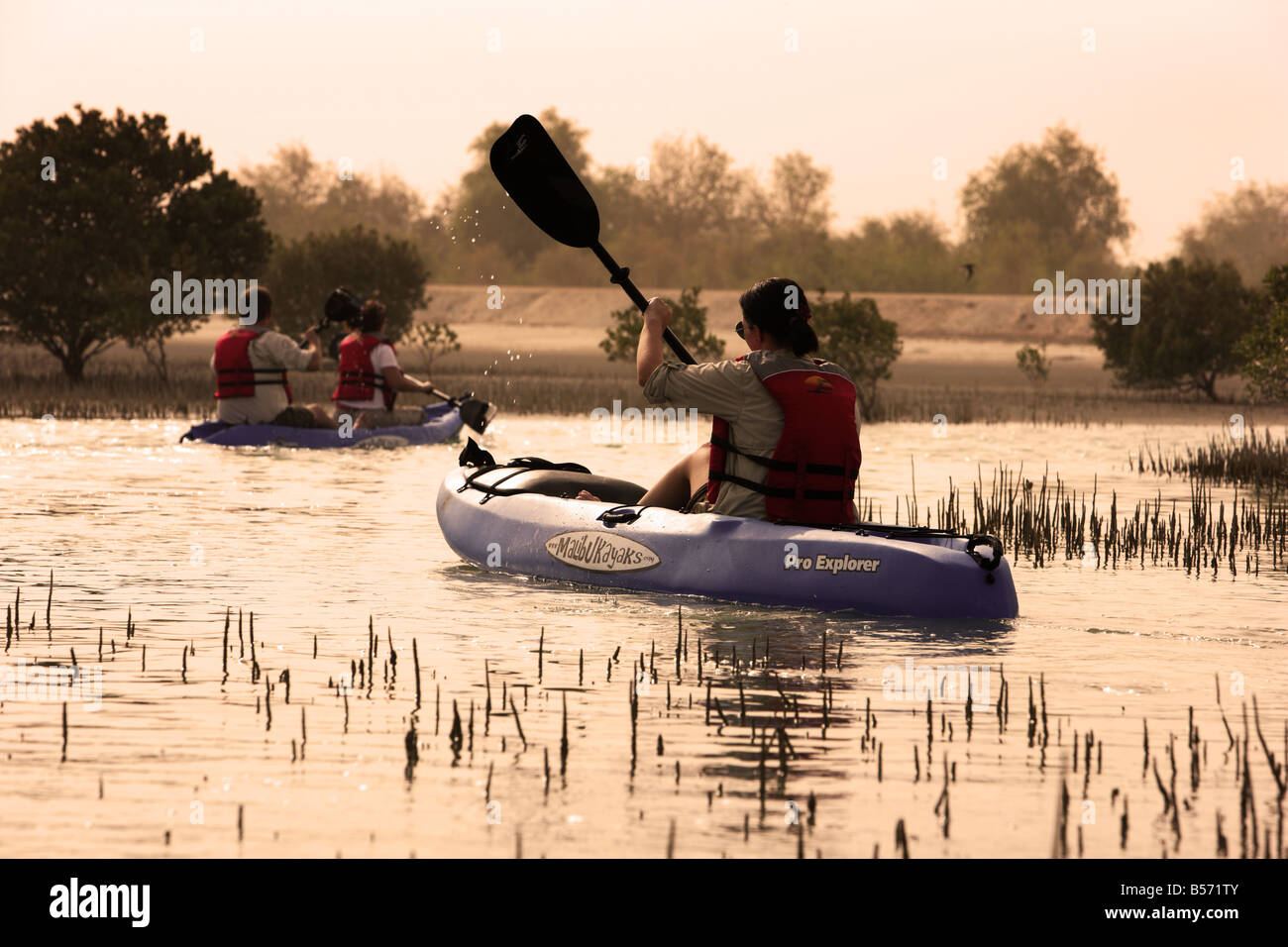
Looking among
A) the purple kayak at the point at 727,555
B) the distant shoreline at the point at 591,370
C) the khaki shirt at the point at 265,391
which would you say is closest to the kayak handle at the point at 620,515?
the purple kayak at the point at 727,555

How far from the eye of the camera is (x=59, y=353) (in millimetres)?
27812

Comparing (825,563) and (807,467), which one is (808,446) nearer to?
(807,467)

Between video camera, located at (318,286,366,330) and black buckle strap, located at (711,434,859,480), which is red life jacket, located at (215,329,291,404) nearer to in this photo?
video camera, located at (318,286,366,330)

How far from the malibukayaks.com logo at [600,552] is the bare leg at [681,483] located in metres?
0.37

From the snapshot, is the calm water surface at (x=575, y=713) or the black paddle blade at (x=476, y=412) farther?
the black paddle blade at (x=476, y=412)

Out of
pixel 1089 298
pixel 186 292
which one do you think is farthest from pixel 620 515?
pixel 1089 298

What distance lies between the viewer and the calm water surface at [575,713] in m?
4.80

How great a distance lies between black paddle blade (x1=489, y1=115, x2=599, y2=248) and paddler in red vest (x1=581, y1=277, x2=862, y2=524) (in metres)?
2.23

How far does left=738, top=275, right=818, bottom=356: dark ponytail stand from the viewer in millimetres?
8344

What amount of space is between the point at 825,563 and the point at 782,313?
3.83 feet

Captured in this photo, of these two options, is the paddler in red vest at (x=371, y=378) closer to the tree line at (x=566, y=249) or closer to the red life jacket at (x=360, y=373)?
the red life jacket at (x=360, y=373)

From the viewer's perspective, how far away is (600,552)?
9.26 metres
